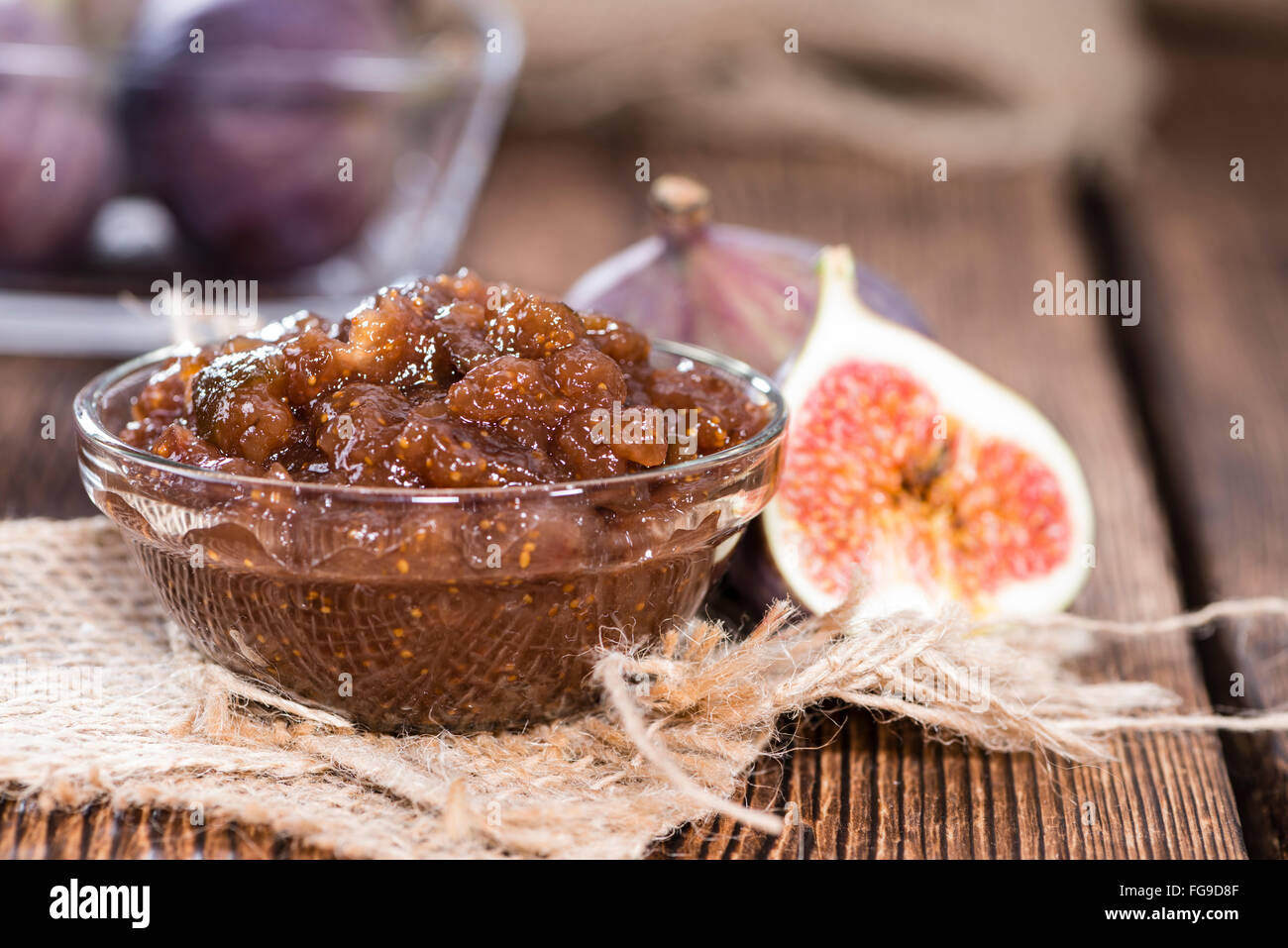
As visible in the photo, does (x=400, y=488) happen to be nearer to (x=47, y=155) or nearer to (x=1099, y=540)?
(x=1099, y=540)

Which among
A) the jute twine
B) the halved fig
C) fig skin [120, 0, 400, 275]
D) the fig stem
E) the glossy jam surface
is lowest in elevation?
the jute twine

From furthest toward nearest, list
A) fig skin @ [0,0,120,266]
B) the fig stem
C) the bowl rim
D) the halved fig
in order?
1. fig skin @ [0,0,120,266]
2. the fig stem
3. the halved fig
4. the bowl rim

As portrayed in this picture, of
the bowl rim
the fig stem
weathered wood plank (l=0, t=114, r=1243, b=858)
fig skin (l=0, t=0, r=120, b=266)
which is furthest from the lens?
fig skin (l=0, t=0, r=120, b=266)

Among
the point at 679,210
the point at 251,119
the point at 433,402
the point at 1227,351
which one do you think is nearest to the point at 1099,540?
the point at 679,210

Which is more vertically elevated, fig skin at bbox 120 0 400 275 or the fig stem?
fig skin at bbox 120 0 400 275

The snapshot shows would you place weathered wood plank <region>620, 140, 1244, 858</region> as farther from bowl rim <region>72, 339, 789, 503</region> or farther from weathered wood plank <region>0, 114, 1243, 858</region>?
bowl rim <region>72, 339, 789, 503</region>

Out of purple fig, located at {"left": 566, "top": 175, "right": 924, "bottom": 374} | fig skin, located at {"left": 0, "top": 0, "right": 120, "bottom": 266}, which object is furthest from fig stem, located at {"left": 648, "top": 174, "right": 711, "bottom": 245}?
fig skin, located at {"left": 0, "top": 0, "right": 120, "bottom": 266}

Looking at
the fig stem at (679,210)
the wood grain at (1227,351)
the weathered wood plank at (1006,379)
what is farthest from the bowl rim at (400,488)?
the wood grain at (1227,351)

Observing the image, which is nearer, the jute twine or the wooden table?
the jute twine

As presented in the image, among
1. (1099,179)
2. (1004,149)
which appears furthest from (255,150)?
(1099,179)
